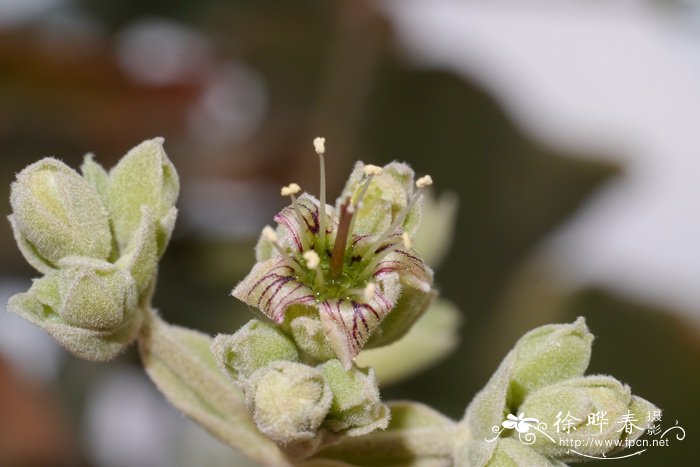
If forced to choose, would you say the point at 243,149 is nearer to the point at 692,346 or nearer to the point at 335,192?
the point at 335,192

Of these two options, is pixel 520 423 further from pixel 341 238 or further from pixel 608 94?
pixel 608 94

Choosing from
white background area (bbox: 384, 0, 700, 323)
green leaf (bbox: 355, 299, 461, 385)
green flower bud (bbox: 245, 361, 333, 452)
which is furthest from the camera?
white background area (bbox: 384, 0, 700, 323)

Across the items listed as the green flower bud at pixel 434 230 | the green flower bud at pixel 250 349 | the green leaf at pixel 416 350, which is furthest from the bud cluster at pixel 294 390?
the green flower bud at pixel 434 230

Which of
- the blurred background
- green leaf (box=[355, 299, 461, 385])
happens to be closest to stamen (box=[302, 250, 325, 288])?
green leaf (box=[355, 299, 461, 385])

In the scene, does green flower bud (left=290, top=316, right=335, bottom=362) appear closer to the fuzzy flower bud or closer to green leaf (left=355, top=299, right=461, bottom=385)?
the fuzzy flower bud

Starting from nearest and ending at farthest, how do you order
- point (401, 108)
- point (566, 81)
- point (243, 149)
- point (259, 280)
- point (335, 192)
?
point (259, 280), point (335, 192), point (401, 108), point (243, 149), point (566, 81)

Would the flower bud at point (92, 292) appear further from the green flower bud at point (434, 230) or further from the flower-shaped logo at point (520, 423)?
the green flower bud at point (434, 230)

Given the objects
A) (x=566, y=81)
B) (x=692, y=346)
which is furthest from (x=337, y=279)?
(x=566, y=81)
